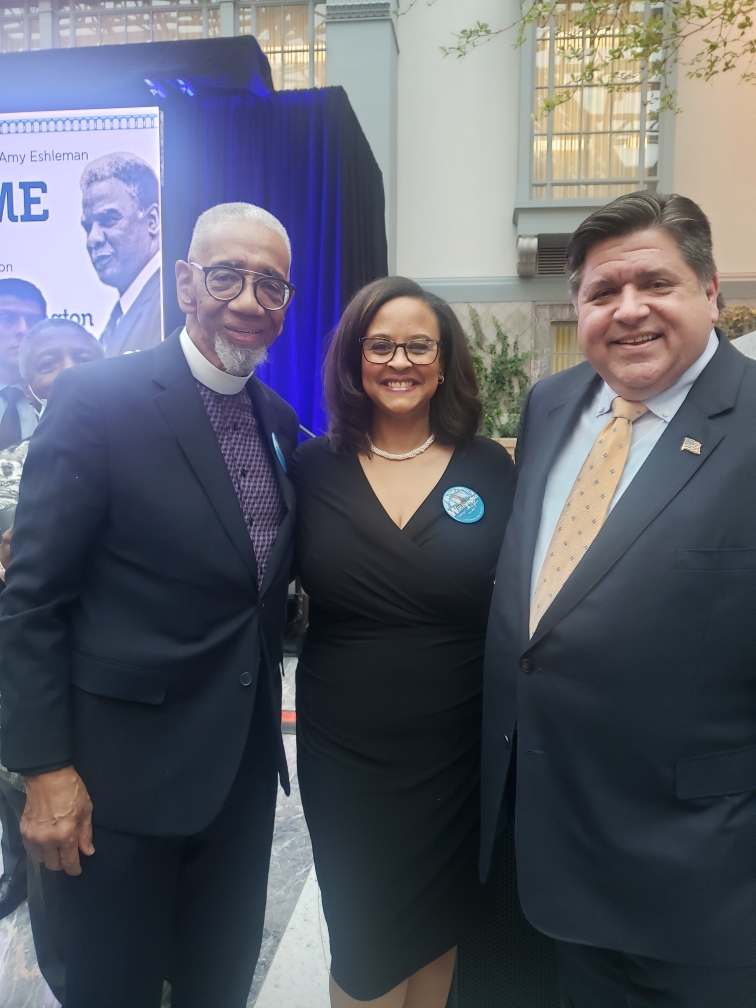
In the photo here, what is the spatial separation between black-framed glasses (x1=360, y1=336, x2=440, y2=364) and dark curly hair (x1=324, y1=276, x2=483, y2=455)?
53 millimetres

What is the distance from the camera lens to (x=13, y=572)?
1.35 m

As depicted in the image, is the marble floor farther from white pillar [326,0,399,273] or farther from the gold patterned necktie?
white pillar [326,0,399,273]

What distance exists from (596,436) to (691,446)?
0.27 metres

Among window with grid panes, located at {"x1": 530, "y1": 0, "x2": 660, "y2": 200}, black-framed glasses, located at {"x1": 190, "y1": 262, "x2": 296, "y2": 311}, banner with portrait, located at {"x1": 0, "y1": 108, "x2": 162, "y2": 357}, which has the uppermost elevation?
window with grid panes, located at {"x1": 530, "y1": 0, "x2": 660, "y2": 200}

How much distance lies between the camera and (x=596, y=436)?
141cm

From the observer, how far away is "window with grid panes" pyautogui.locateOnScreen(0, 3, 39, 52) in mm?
7961

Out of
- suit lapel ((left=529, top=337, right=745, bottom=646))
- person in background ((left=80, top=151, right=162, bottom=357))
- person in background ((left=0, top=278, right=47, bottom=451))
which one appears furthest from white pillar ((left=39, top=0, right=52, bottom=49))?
suit lapel ((left=529, top=337, right=745, bottom=646))

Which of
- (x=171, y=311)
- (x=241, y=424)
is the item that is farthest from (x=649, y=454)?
(x=171, y=311)

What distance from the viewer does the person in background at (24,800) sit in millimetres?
1806

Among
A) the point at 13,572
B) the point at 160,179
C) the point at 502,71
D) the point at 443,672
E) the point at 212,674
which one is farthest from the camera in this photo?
the point at 502,71

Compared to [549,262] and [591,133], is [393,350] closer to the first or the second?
[549,262]

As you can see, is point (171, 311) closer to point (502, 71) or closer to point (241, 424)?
point (241, 424)

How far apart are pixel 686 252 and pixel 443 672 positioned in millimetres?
1016

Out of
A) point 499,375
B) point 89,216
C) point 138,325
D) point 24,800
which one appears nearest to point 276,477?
point 24,800
